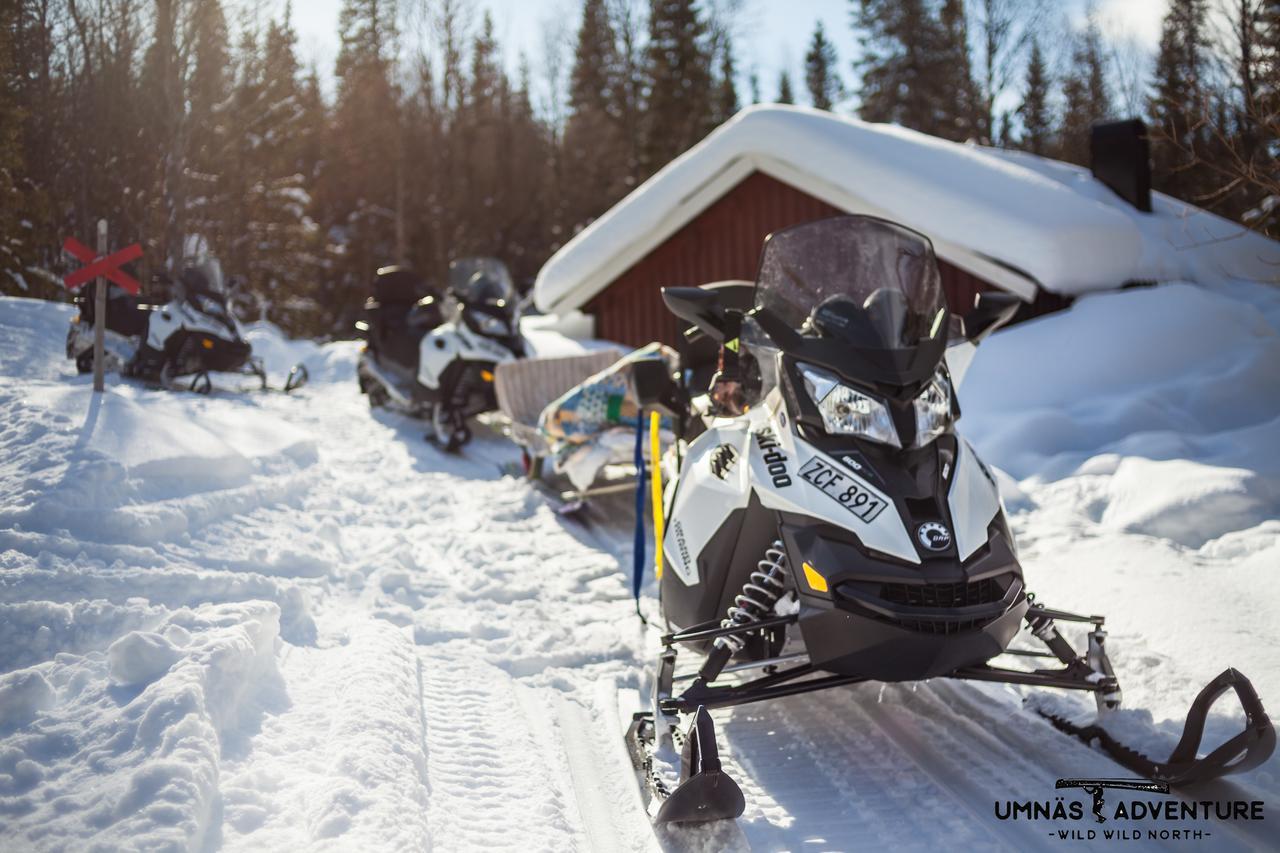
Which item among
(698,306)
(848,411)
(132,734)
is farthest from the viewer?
(698,306)

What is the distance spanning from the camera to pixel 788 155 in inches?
426

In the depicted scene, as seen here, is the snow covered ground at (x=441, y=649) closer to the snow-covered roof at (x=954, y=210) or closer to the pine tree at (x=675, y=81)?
the snow-covered roof at (x=954, y=210)

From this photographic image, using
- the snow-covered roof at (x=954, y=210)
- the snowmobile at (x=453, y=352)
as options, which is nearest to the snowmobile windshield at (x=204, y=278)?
the snowmobile at (x=453, y=352)

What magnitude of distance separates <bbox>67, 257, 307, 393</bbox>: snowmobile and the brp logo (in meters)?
8.99

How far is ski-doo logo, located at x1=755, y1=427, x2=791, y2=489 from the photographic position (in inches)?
114

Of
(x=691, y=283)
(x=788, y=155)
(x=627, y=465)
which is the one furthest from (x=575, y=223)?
(x=627, y=465)

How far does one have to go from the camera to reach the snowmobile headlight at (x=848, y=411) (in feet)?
9.17

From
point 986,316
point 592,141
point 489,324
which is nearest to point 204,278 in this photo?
point 489,324

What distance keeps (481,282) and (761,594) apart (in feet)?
22.7

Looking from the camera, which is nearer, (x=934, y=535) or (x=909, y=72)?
(x=934, y=535)

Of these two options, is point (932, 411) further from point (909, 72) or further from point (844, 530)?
point (909, 72)

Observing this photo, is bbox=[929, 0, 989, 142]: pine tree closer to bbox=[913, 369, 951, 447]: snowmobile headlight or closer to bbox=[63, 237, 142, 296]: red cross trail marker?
bbox=[63, 237, 142, 296]: red cross trail marker

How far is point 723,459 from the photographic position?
3.30 metres

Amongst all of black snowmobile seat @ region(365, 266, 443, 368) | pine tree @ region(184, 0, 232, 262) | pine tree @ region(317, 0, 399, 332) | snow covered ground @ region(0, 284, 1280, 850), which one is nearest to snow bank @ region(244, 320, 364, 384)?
pine tree @ region(184, 0, 232, 262)
